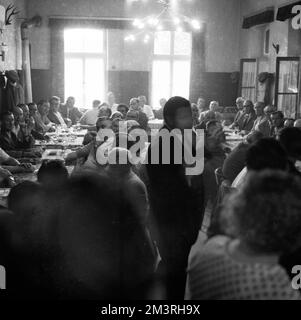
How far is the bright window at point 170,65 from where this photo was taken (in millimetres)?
13562

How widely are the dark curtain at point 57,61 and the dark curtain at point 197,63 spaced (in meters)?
3.06

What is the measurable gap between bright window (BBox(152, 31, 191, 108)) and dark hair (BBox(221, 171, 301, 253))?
467 inches

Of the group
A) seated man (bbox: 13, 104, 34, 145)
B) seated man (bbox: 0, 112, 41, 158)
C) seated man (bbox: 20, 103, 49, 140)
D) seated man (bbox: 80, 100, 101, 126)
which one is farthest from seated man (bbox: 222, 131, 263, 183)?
seated man (bbox: 80, 100, 101, 126)

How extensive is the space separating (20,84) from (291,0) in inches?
204

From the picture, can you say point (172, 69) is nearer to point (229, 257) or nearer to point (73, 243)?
point (73, 243)

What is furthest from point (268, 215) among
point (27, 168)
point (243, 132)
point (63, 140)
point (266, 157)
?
point (243, 132)

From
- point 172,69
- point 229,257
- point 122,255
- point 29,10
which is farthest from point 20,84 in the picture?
point 229,257

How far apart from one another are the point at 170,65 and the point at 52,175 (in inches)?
440

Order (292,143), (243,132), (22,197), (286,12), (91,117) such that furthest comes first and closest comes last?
(91,117), (286,12), (243,132), (292,143), (22,197)

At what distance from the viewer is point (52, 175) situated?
283 centimetres

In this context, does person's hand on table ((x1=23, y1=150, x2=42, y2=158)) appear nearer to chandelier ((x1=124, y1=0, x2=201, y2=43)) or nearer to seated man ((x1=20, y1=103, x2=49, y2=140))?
seated man ((x1=20, y1=103, x2=49, y2=140))

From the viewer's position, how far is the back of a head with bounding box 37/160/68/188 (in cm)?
282

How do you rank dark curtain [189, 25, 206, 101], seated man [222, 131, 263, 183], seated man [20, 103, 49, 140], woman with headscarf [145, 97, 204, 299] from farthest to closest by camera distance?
dark curtain [189, 25, 206, 101] < seated man [20, 103, 49, 140] < seated man [222, 131, 263, 183] < woman with headscarf [145, 97, 204, 299]

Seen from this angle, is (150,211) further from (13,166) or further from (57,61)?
(57,61)
